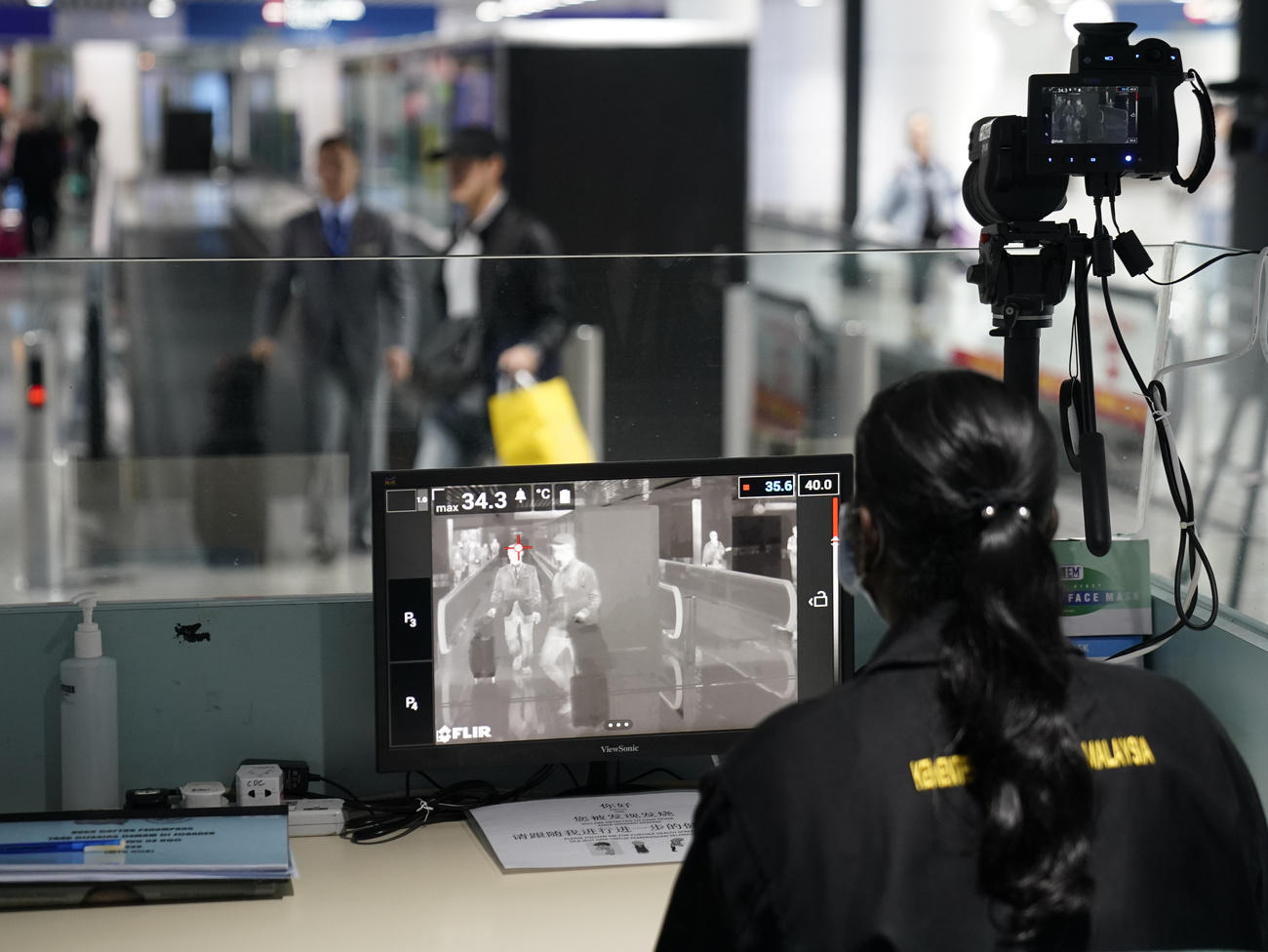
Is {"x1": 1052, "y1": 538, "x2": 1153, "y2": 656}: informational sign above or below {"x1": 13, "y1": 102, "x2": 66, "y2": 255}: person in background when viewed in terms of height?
below

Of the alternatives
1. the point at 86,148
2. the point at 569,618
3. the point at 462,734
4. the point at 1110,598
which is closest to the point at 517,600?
the point at 569,618

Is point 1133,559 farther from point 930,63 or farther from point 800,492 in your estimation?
point 930,63

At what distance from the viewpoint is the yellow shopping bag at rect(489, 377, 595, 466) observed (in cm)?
208

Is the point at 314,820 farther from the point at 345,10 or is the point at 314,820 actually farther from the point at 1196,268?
the point at 345,10

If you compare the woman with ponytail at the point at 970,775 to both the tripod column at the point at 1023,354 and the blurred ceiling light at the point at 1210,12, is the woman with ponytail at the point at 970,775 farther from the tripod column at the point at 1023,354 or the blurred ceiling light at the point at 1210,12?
the blurred ceiling light at the point at 1210,12

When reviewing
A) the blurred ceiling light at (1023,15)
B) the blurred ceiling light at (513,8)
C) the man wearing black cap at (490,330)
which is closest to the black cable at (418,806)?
the man wearing black cap at (490,330)

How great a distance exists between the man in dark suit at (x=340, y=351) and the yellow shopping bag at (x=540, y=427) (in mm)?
240

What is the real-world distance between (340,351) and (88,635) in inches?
49.9

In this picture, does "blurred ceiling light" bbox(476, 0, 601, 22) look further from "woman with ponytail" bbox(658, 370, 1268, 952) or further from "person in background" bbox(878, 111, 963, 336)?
"woman with ponytail" bbox(658, 370, 1268, 952)

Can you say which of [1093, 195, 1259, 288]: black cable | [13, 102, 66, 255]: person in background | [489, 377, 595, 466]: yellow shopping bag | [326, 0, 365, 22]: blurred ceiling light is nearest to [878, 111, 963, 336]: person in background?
[326, 0, 365, 22]: blurred ceiling light

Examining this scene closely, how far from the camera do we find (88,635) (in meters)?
1.66

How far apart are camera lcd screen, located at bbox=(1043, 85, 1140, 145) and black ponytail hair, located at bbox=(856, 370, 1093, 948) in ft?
2.22

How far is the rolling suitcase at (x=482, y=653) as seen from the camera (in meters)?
1.66

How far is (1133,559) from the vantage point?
179 cm
